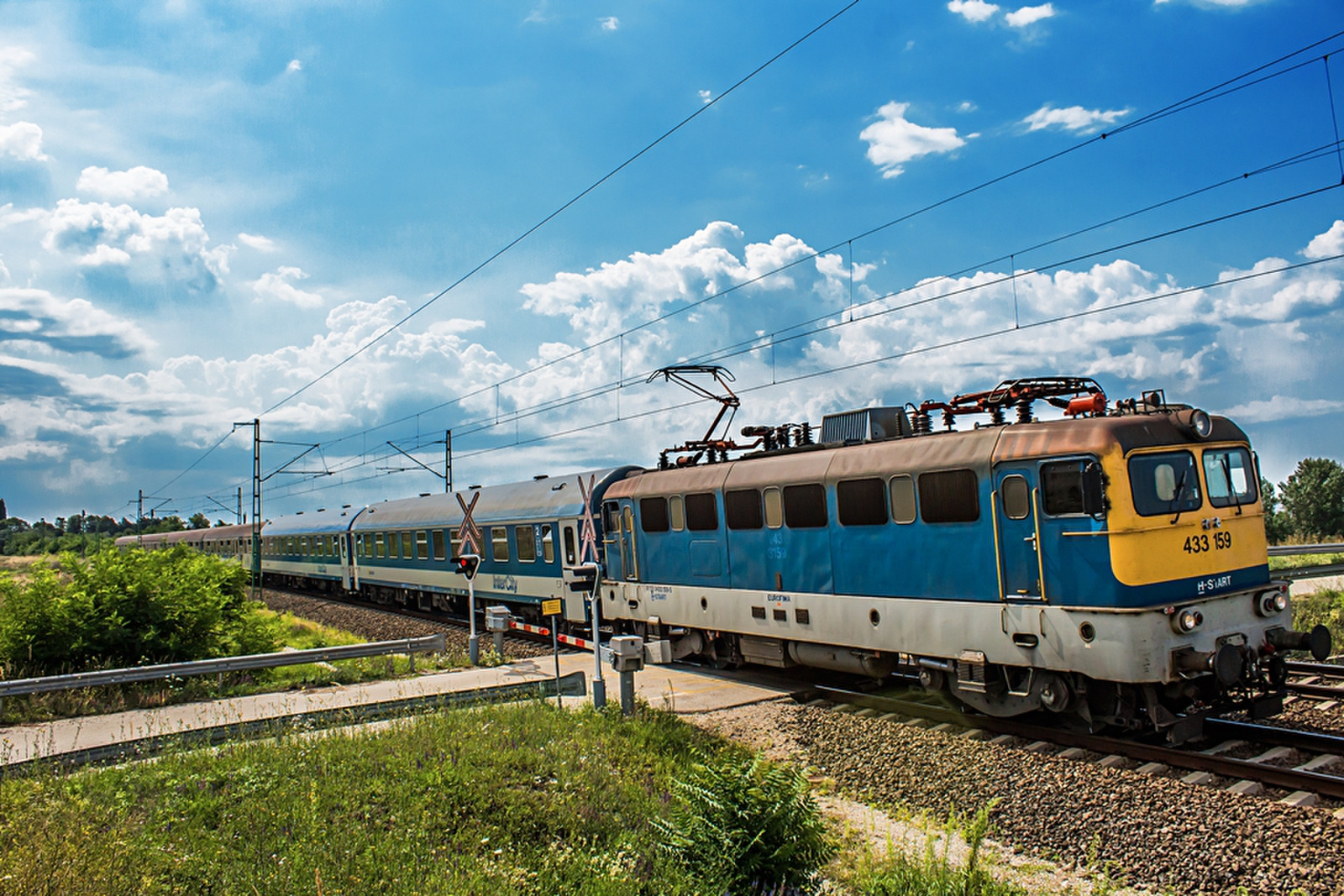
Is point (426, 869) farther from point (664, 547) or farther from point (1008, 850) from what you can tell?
point (664, 547)

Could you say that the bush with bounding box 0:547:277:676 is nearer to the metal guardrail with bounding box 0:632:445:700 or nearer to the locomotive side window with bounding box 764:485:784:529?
the metal guardrail with bounding box 0:632:445:700

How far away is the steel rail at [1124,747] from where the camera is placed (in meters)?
7.96

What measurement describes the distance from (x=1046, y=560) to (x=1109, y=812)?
2871 millimetres

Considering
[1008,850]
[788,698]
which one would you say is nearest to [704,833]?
[1008,850]

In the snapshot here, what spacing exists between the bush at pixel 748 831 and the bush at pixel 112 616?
12053 mm

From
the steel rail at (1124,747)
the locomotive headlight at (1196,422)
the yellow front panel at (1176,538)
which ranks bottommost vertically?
the steel rail at (1124,747)

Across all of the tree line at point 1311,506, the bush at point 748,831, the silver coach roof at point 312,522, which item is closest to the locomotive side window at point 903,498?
the bush at point 748,831

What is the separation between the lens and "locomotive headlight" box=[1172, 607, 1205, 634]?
30.2ft

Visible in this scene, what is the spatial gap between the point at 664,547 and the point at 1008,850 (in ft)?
31.2

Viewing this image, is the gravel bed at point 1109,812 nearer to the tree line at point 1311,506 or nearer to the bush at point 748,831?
the bush at point 748,831

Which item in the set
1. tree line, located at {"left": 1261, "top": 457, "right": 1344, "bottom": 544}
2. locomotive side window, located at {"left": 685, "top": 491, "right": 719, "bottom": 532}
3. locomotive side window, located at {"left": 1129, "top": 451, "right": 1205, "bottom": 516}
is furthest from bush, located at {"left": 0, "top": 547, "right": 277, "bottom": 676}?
tree line, located at {"left": 1261, "top": 457, "right": 1344, "bottom": 544}

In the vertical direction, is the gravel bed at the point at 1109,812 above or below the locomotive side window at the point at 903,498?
below

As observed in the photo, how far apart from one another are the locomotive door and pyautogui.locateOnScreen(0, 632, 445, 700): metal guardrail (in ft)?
33.2

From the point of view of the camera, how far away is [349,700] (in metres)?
13.0
